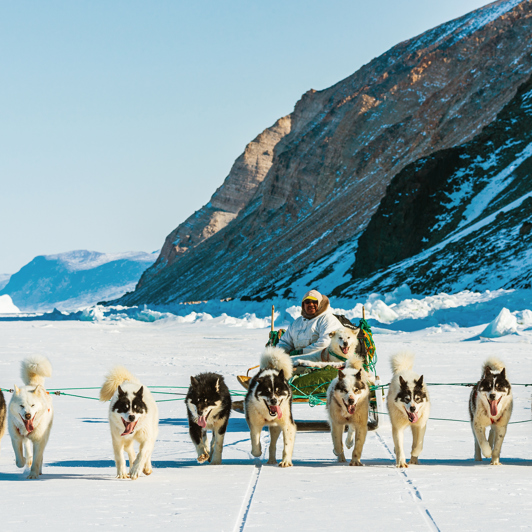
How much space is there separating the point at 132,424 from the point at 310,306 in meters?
3.86

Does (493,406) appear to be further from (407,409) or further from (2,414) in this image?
(2,414)

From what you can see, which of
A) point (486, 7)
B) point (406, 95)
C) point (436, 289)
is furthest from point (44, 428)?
point (486, 7)

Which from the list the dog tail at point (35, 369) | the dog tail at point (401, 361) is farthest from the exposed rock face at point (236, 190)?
the dog tail at point (35, 369)

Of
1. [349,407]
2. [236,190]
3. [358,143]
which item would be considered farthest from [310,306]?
[236,190]

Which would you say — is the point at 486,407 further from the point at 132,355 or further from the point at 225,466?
the point at 132,355

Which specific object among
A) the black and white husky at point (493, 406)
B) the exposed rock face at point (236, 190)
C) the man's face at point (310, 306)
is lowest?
the black and white husky at point (493, 406)

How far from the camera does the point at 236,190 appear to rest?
381ft

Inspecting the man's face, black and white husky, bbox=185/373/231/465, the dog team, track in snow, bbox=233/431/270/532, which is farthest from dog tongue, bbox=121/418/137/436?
the man's face

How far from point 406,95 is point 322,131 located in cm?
1240

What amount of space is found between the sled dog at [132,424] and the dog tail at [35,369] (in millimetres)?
702

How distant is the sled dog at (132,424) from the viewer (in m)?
5.78

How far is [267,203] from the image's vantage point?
90.9 m

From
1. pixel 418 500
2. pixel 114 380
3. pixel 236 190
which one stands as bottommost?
pixel 418 500

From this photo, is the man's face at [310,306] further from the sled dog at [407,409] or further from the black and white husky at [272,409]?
the sled dog at [407,409]
